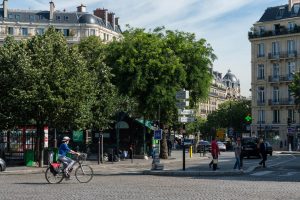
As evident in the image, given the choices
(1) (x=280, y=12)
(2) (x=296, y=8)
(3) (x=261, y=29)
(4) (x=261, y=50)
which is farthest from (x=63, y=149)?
(1) (x=280, y=12)

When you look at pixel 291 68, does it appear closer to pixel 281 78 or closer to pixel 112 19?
pixel 281 78

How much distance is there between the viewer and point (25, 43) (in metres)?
32.8

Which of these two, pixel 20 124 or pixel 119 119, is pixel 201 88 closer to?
pixel 119 119

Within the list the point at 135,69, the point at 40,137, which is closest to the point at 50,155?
the point at 40,137

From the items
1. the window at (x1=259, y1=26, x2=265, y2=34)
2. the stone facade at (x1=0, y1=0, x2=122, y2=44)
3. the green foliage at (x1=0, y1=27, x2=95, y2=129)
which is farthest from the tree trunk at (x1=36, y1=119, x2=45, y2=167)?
the stone facade at (x1=0, y1=0, x2=122, y2=44)

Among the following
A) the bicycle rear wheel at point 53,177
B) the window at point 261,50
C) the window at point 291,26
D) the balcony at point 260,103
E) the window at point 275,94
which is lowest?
the bicycle rear wheel at point 53,177

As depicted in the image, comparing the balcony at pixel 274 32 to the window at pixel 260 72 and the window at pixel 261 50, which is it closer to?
the window at pixel 261 50

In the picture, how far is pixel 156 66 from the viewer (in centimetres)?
3838

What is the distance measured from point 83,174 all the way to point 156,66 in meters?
18.0

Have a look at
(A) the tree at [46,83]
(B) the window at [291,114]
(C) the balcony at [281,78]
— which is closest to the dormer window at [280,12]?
(C) the balcony at [281,78]

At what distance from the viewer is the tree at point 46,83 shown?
30031mm

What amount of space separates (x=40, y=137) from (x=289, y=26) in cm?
5998

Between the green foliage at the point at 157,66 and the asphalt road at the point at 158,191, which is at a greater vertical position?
the green foliage at the point at 157,66

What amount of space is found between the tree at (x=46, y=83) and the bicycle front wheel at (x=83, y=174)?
9.20 m
